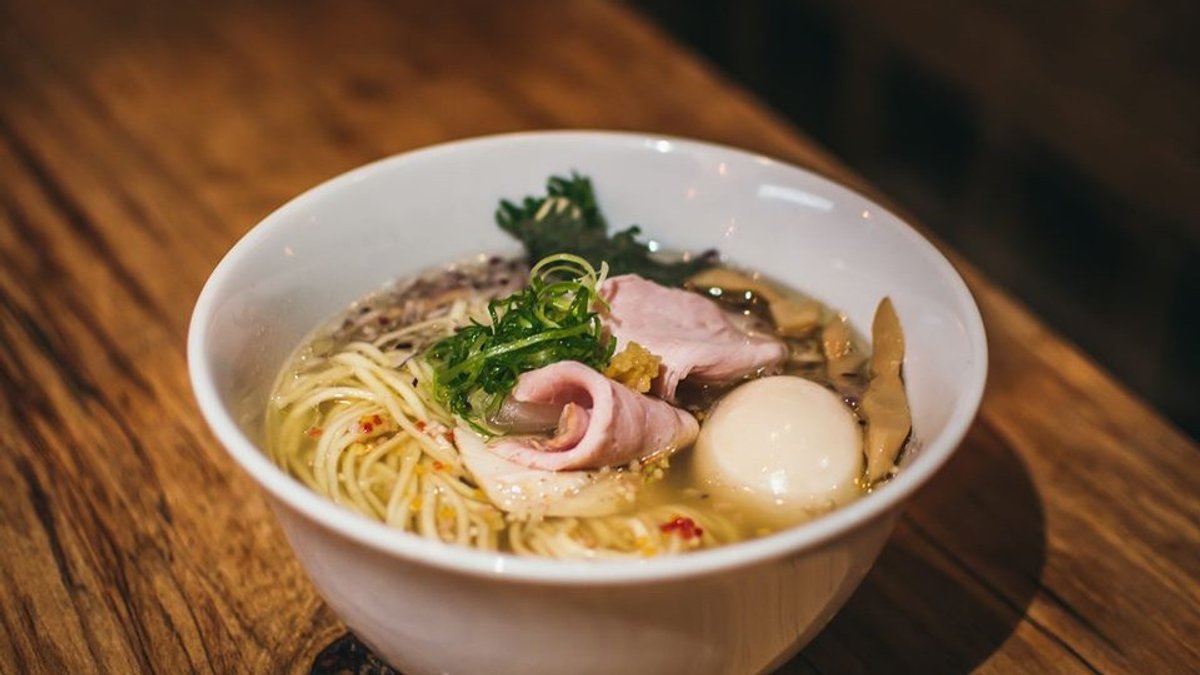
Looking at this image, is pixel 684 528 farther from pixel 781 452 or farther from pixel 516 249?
pixel 516 249

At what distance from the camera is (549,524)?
1.31 meters

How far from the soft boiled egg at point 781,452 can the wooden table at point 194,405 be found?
200 mm

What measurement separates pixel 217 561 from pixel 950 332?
98 centimetres

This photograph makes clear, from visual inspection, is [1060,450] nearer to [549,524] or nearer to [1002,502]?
[1002,502]

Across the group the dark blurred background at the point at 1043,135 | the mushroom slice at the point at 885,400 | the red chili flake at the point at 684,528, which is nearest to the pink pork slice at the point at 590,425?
the red chili flake at the point at 684,528

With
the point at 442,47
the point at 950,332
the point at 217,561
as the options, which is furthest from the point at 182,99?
the point at 950,332

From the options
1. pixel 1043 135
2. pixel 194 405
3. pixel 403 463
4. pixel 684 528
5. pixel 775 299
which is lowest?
pixel 194 405

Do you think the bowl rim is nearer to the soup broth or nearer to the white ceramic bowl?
the white ceramic bowl

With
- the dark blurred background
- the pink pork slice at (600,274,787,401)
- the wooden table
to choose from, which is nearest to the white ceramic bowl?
the pink pork slice at (600,274,787,401)

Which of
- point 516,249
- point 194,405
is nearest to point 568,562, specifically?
point 516,249

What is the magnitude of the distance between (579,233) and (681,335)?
0.27 meters

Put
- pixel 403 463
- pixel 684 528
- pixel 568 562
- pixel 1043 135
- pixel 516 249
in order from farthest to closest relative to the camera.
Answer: pixel 1043 135 < pixel 516 249 < pixel 403 463 < pixel 684 528 < pixel 568 562

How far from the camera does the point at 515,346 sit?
55.6 inches

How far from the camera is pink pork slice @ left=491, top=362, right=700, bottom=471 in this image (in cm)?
134
